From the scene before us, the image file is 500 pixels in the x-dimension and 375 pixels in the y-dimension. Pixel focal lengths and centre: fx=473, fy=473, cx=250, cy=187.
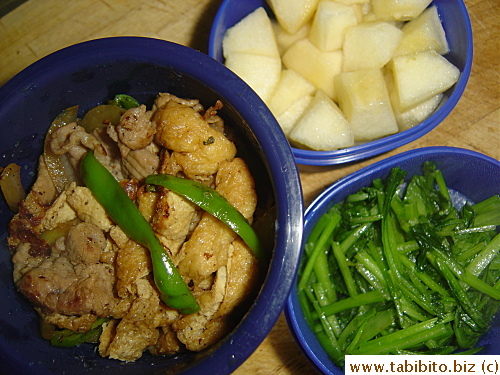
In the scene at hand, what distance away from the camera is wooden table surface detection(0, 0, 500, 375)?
208 centimetres

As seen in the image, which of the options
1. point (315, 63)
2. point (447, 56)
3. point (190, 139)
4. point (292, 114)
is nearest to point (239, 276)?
point (190, 139)

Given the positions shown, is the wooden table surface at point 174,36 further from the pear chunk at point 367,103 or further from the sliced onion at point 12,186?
the sliced onion at point 12,186

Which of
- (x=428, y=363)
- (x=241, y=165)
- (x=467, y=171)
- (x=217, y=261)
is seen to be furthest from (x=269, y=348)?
(x=467, y=171)

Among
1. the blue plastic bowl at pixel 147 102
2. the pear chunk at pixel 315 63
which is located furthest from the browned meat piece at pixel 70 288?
the pear chunk at pixel 315 63

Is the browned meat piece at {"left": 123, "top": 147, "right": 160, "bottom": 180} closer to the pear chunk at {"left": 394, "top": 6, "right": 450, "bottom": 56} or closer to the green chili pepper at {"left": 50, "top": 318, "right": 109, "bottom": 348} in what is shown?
the green chili pepper at {"left": 50, "top": 318, "right": 109, "bottom": 348}

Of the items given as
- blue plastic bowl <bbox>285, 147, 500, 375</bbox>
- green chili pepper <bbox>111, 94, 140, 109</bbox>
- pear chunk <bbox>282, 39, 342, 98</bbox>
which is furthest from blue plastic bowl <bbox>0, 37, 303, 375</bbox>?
pear chunk <bbox>282, 39, 342, 98</bbox>

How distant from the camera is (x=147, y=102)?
1.50 metres

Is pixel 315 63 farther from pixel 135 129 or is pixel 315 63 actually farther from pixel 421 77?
pixel 135 129

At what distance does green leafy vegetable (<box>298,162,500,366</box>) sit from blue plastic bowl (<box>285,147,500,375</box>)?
0.04 metres

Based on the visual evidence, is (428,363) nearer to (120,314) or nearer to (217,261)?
(217,261)

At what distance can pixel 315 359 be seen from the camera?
5.51 feet

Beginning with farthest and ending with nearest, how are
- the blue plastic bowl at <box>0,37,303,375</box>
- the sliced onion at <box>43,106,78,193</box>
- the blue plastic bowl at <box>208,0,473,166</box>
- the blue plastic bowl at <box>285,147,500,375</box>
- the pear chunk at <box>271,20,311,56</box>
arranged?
the pear chunk at <box>271,20,311,56</box> < the blue plastic bowl at <box>208,0,473,166</box> < the blue plastic bowl at <box>285,147,500,375</box> < the sliced onion at <box>43,106,78,193</box> < the blue plastic bowl at <box>0,37,303,375</box>

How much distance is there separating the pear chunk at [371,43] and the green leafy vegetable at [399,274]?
0.48m

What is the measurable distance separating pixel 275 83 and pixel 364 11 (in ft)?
1.70
